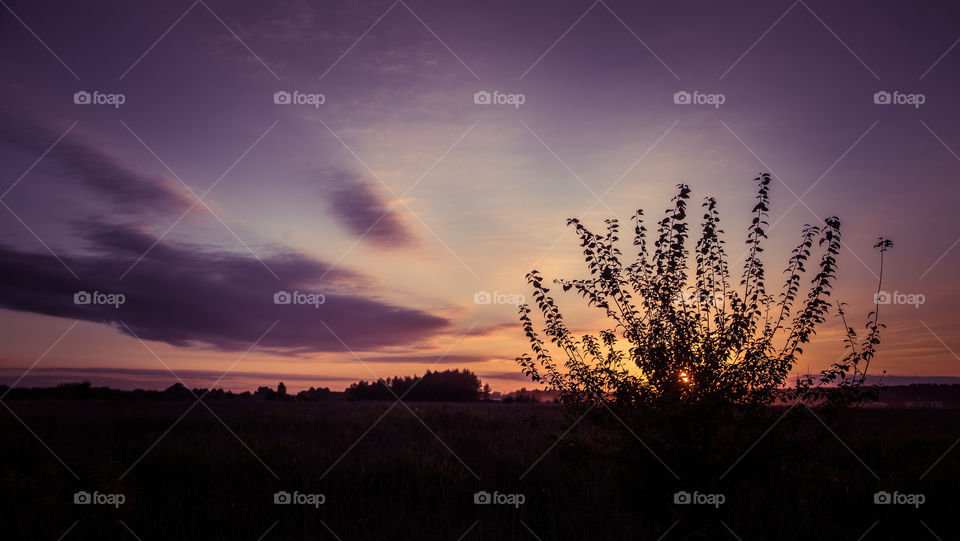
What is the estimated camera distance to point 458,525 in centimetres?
830

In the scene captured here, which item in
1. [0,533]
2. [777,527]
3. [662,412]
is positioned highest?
[662,412]

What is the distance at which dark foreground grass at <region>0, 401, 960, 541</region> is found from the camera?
625 centimetres

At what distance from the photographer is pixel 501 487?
10.7 m

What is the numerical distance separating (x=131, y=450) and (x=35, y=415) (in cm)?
1172

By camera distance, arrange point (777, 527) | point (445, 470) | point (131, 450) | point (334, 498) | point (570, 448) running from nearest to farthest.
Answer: point (570, 448), point (777, 527), point (334, 498), point (445, 470), point (131, 450)

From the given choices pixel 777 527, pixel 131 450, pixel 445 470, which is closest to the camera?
pixel 777 527

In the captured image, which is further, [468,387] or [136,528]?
[468,387]

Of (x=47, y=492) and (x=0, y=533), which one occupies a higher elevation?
(x=47, y=492)

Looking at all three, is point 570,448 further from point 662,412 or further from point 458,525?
point 458,525

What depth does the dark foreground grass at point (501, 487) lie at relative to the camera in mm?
6254

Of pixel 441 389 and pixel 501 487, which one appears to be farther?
pixel 441 389

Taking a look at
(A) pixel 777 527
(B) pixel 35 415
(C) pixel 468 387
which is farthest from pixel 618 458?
(C) pixel 468 387

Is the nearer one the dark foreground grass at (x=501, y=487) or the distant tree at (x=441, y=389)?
the dark foreground grass at (x=501, y=487)

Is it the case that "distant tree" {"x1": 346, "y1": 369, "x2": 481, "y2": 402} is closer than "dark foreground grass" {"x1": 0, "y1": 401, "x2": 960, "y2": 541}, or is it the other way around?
"dark foreground grass" {"x1": 0, "y1": 401, "x2": 960, "y2": 541}
